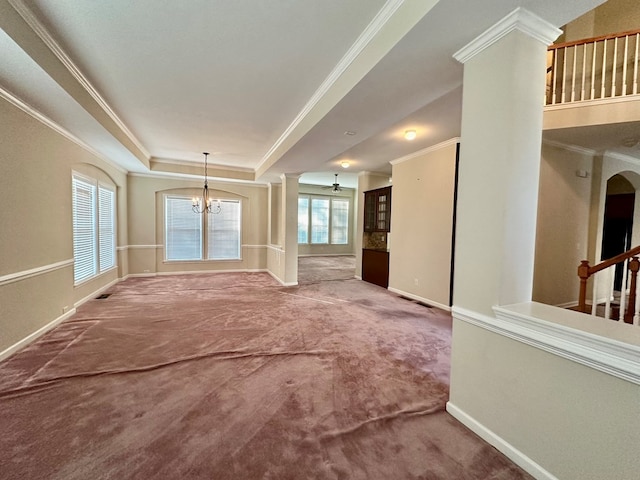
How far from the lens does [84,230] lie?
4.67 m

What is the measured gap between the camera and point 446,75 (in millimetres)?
2164

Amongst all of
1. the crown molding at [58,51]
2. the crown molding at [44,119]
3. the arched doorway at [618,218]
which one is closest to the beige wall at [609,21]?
the arched doorway at [618,218]

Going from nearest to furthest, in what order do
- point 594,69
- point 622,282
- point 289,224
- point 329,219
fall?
point 622,282 < point 594,69 < point 289,224 < point 329,219

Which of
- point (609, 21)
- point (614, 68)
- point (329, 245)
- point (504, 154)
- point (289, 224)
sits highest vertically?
point (609, 21)

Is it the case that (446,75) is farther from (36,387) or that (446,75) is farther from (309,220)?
(309,220)

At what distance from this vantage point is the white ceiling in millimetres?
1828

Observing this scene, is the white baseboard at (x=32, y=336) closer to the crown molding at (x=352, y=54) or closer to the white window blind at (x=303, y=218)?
the crown molding at (x=352, y=54)

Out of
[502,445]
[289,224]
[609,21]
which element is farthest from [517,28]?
[289,224]

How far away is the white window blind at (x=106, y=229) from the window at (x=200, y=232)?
1.34 meters

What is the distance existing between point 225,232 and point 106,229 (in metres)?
2.82

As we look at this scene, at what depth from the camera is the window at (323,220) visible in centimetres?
1186

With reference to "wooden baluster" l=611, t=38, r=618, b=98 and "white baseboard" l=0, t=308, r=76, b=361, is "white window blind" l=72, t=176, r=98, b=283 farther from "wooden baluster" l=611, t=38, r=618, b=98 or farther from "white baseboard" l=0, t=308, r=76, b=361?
"wooden baluster" l=611, t=38, r=618, b=98

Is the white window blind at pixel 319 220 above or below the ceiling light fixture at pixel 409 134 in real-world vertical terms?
below

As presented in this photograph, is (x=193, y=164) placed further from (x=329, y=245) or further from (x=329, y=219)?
(x=329, y=245)
